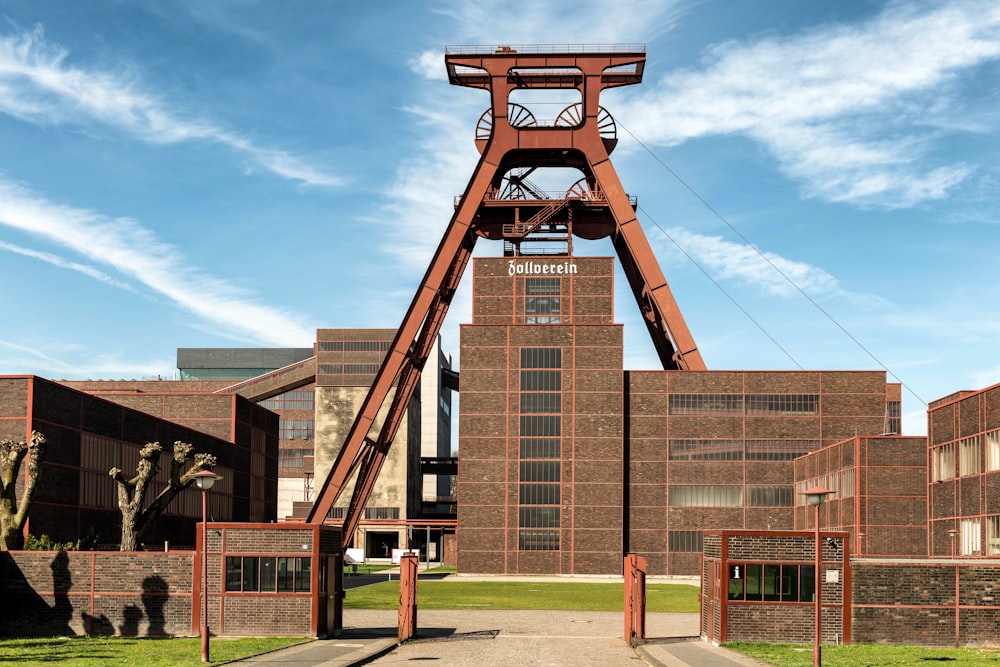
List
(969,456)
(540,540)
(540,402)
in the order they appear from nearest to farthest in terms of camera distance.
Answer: (969,456) → (540,540) → (540,402)

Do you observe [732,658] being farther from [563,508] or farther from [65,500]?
[563,508]

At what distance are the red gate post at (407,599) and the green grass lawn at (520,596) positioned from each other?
1672 cm

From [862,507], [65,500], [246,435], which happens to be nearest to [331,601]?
[65,500]

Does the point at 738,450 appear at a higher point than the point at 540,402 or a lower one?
lower

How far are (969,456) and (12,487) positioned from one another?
1757 inches

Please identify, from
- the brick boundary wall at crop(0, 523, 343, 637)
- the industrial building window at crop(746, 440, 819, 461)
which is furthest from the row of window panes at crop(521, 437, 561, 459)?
the brick boundary wall at crop(0, 523, 343, 637)

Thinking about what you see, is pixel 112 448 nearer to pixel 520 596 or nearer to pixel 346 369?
pixel 520 596

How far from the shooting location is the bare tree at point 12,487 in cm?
3894

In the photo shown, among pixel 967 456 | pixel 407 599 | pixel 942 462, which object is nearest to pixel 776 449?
pixel 942 462

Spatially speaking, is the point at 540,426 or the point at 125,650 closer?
the point at 125,650

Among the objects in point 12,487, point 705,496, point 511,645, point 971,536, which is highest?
point 12,487

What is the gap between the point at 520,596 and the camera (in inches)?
2514

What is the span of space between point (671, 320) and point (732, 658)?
2282 inches

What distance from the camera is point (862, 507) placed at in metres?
75.9
